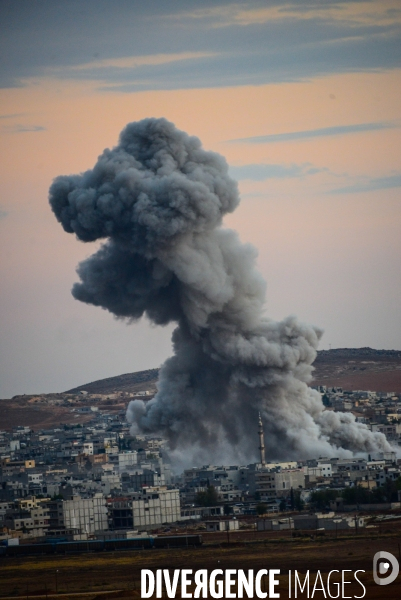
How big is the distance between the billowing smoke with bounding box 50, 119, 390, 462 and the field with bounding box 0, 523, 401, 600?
966 inches

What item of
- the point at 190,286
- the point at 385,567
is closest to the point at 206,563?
the point at 385,567

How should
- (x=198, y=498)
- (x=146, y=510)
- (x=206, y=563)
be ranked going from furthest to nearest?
(x=198, y=498) → (x=146, y=510) → (x=206, y=563)

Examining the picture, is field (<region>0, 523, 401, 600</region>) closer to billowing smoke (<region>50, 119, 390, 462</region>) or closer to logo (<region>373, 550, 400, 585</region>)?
logo (<region>373, 550, 400, 585</region>)

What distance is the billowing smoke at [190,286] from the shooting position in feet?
345

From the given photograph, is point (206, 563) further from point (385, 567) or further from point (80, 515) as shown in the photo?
point (80, 515)

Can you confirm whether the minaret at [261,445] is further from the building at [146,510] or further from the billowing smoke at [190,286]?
the building at [146,510]

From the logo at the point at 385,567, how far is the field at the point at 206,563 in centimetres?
33

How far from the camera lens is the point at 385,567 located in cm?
6650

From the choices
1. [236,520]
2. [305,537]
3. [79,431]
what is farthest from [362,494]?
[79,431]

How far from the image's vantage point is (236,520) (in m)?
91.9

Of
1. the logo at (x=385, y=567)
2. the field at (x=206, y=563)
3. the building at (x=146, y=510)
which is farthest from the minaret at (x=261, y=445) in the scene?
the logo at (x=385, y=567)

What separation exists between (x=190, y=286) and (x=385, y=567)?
139 feet

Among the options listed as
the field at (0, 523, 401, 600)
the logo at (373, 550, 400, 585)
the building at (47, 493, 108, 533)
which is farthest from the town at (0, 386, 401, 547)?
the logo at (373, 550, 400, 585)

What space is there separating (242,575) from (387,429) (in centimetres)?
8365
